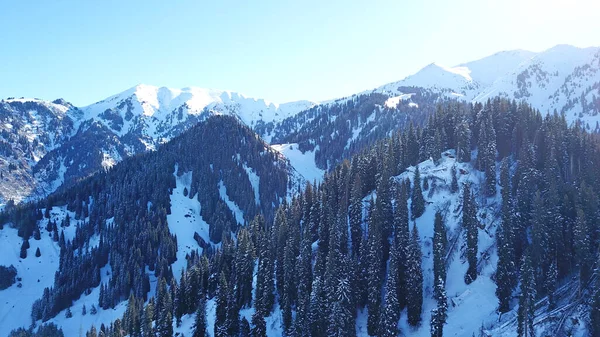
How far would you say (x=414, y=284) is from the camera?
96.4 meters

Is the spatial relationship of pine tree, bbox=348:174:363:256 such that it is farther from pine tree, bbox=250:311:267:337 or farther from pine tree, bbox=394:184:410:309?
pine tree, bbox=250:311:267:337

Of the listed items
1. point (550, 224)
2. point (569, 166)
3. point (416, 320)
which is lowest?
point (416, 320)

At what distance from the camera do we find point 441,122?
15100 cm

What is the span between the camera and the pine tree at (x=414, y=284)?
3770 inches

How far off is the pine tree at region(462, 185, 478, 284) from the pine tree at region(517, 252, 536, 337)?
13403 millimetres

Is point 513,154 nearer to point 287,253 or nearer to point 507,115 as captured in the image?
point 507,115

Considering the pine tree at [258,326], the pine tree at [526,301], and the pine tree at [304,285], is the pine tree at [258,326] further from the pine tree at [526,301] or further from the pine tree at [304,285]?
the pine tree at [526,301]

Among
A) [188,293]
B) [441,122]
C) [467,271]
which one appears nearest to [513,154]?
[441,122]

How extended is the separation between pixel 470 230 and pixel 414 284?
2107 cm

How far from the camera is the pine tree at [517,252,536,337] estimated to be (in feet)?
273

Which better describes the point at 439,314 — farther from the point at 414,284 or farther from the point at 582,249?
the point at 582,249

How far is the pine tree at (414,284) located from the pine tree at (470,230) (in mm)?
12560

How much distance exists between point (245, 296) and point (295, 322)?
2657 centimetres

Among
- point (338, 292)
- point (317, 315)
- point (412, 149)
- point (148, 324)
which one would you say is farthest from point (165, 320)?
point (412, 149)
